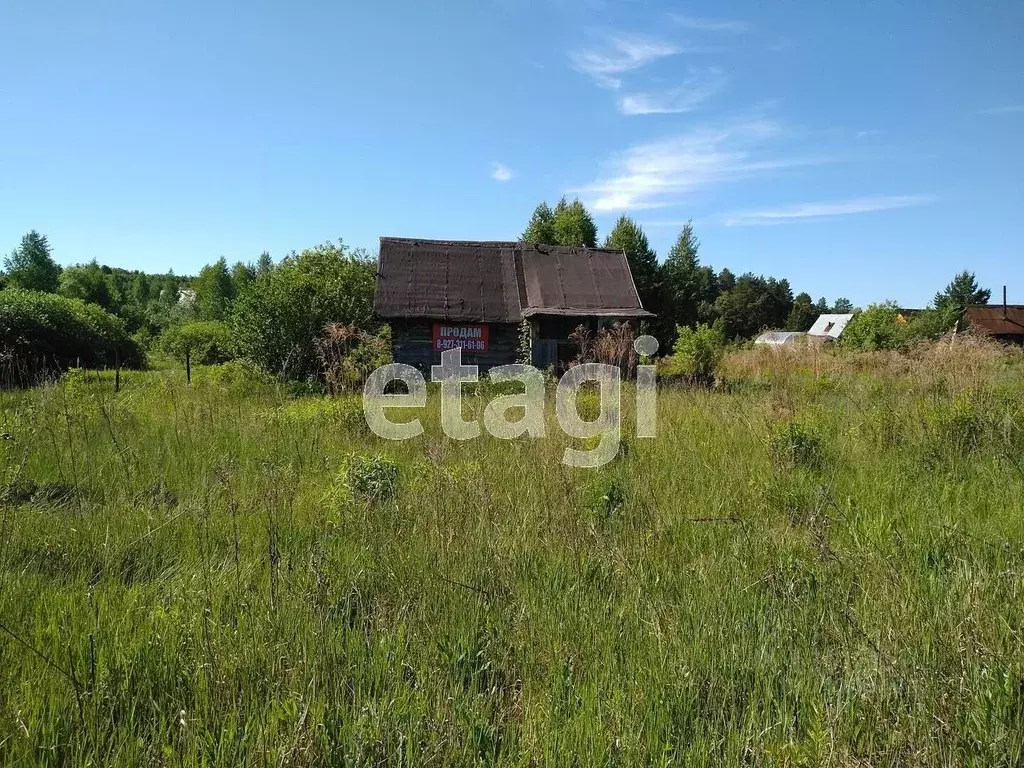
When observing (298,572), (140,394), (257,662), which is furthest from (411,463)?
(140,394)

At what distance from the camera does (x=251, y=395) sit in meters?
8.48

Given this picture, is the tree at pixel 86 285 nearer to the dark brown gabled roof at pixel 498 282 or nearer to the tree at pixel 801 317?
the dark brown gabled roof at pixel 498 282

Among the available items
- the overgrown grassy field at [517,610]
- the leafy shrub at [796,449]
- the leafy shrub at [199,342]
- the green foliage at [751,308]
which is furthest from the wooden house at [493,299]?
the green foliage at [751,308]

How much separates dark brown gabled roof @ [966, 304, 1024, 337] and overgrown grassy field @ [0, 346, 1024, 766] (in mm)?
50985

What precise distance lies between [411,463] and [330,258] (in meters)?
19.5

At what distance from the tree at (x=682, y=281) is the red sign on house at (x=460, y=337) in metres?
18.2

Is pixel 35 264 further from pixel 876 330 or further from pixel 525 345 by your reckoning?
pixel 876 330

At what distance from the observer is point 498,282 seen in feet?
63.3

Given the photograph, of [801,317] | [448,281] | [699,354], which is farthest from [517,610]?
[801,317]

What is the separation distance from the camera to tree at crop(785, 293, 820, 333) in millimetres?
74875

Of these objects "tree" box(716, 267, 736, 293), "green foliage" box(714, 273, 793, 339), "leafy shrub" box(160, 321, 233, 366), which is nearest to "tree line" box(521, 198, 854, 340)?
"leafy shrub" box(160, 321, 233, 366)

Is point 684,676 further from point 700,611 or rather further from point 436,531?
point 436,531

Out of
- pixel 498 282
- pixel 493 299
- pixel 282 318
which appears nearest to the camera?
pixel 282 318

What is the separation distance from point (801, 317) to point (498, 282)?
71.3 meters
